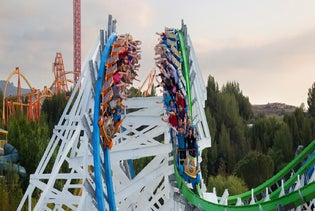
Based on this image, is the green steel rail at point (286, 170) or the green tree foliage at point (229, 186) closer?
the green steel rail at point (286, 170)

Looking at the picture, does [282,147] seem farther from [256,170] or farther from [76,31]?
[76,31]

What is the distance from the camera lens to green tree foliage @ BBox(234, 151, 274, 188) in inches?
1051

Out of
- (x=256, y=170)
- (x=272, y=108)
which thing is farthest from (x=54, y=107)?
(x=272, y=108)

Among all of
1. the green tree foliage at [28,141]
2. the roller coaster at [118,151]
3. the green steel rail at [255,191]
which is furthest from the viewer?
the green tree foliage at [28,141]

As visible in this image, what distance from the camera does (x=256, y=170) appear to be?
88.6ft

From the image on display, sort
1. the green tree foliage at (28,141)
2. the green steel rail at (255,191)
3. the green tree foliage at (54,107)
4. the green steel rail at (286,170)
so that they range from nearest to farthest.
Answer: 1. the green steel rail at (255,191)
2. the green steel rail at (286,170)
3. the green tree foliage at (28,141)
4. the green tree foliage at (54,107)

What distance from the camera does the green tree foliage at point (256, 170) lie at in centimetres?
2669

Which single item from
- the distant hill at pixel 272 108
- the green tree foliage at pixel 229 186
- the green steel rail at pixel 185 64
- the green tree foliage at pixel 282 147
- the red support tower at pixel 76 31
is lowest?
the green tree foliage at pixel 229 186

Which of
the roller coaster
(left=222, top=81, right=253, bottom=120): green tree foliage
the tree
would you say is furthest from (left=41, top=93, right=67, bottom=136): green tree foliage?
the roller coaster

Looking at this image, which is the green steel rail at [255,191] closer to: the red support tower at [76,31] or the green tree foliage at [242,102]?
the green tree foliage at [242,102]

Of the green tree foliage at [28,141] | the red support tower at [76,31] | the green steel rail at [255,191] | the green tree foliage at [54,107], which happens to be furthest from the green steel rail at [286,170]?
the red support tower at [76,31]

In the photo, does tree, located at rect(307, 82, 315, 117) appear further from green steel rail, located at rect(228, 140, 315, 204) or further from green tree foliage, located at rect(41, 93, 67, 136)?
green steel rail, located at rect(228, 140, 315, 204)

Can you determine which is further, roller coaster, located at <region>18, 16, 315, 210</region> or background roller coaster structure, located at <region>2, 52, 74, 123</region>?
background roller coaster structure, located at <region>2, 52, 74, 123</region>

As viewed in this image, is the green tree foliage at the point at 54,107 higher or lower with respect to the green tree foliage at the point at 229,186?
higher
